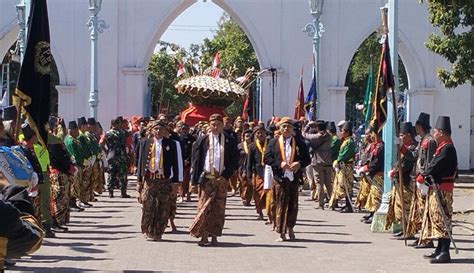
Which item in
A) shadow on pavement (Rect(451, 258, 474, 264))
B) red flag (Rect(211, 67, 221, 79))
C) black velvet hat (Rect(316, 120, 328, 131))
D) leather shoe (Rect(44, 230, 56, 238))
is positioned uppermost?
red flag (Rect(211, 67, 221, 79))

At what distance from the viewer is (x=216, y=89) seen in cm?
2669

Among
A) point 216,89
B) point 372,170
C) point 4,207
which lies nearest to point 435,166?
point 372,170

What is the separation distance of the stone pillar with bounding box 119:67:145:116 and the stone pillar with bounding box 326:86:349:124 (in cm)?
662

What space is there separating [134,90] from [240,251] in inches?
783

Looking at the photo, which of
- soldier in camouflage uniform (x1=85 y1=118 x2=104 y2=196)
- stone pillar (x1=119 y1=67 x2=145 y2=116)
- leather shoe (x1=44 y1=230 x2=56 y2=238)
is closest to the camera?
Answer: leather shoe (x1=44 y1=230 x2=56 y2=238)

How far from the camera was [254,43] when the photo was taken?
31781 millimetres

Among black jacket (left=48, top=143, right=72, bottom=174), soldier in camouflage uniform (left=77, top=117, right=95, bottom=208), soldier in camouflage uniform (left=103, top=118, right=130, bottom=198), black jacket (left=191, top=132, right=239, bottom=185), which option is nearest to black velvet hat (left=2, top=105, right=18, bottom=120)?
black jacket (left=48, top=143, right=72, bottom=174)

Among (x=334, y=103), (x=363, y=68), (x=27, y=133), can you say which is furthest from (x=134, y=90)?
(x=27, y=133)

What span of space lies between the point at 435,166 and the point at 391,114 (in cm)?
351

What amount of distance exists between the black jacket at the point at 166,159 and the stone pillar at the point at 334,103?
59.6ft

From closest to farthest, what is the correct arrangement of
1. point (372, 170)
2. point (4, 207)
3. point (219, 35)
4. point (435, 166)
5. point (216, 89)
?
point (4, 207)
point (435, 166)
point (372, 170)
point (216, 89)
point (219, 35)

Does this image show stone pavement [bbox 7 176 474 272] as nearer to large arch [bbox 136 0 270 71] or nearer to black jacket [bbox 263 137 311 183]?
black jacket [bbox 263 137 311 183]

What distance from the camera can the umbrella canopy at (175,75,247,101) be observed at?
2670 centimetres

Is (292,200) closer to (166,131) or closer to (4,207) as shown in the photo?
(166,131)
